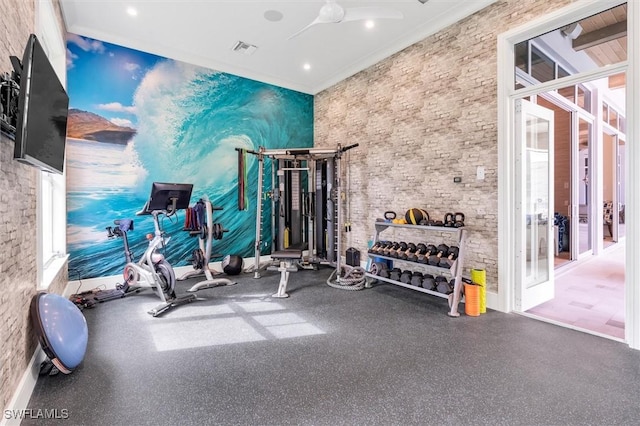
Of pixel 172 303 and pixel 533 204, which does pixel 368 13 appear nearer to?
pixel 533 204

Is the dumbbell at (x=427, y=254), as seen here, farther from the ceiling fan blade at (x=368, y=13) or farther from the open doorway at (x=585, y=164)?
the ceiling fan blade at (x=368, y=13)

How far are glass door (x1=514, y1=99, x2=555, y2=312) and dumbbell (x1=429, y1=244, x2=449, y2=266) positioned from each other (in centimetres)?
79

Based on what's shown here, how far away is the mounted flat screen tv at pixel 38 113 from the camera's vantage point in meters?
1.73

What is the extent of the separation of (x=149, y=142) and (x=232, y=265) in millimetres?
2500

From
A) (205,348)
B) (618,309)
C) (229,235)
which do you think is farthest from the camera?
(229,235)

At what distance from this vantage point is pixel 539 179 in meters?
3.92

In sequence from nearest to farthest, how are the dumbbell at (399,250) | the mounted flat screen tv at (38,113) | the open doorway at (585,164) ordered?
→ 1. the mounted flat screen tv at (38,113)
2. the open doorway at (585,164)
3. the dumbbell at (399,250)

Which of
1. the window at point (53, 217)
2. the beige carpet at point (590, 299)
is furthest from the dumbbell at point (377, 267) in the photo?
the window at point (53, 217)

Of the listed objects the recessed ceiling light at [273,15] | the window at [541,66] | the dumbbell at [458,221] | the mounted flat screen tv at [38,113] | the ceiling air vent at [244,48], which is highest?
the ceiling air vent at [244,48]

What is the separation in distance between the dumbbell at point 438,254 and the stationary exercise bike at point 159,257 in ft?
10.5

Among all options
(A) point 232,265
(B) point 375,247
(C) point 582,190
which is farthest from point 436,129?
(C) point 582,190

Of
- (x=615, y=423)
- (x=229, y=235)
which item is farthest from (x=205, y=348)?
(x=229, y=235)

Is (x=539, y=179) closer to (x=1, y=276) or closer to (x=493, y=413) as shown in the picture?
(x=493, y=413)

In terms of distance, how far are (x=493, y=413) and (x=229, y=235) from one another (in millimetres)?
5020
